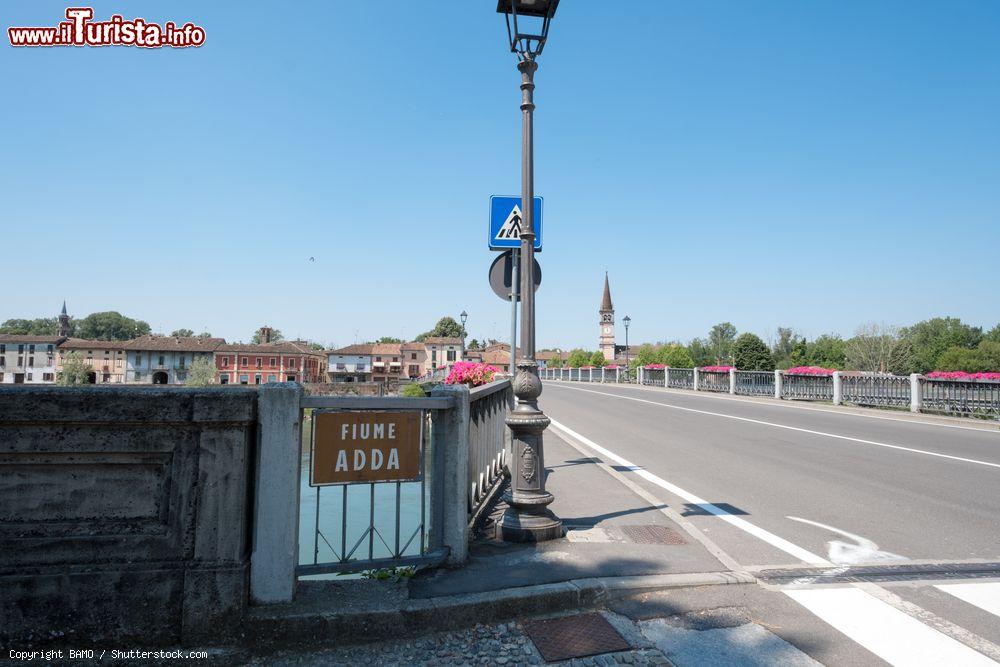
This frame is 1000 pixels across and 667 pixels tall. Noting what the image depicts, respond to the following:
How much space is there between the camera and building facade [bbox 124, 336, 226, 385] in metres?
92.6

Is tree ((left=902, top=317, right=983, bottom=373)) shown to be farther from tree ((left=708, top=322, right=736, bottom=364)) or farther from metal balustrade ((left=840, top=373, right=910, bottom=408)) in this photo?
metal balustrade ((left=840, top=373, right=910, bottom=408))

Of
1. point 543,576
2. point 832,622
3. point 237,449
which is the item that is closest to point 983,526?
point 832,622

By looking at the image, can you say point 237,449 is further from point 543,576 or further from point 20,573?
point 543,576

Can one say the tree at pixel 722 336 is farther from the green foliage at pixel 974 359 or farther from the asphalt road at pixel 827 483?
the asphalt road at pixel 827 483

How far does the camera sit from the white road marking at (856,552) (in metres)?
4.43

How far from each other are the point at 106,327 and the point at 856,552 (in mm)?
181782

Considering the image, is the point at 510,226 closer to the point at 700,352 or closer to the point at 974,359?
the point at 974,359

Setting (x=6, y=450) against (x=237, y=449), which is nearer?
(x=6, y=450)

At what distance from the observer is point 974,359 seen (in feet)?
268

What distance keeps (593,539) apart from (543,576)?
1133 millimetres

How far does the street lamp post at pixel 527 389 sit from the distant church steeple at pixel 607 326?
135 metres

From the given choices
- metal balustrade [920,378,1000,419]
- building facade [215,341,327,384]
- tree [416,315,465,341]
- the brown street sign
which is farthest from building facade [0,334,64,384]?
the brown street sign

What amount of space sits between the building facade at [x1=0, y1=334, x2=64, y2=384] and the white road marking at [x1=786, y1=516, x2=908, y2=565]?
130m

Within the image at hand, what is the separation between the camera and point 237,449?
3078mm
